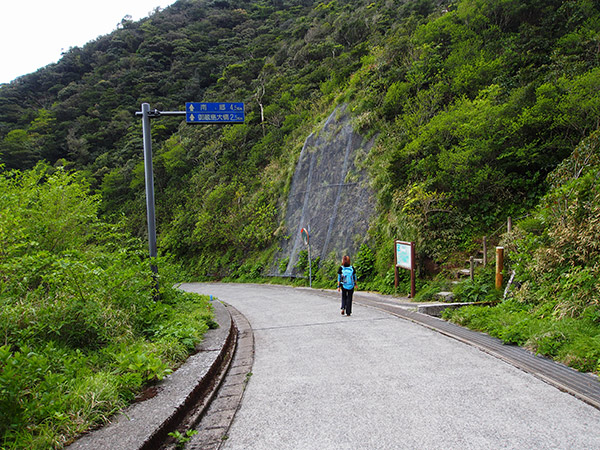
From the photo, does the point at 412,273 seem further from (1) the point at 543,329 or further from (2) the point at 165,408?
(2) the point at 165,408

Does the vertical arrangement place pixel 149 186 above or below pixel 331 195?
below

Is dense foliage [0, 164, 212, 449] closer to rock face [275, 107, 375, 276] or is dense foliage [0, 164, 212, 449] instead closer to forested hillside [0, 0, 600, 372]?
forested hillside [0, 0, 600, 372]

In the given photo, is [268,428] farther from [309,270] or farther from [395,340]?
[309,270]

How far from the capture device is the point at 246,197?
1116 inches

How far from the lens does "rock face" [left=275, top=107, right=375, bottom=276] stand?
1747 cm

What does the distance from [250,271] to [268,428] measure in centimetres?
2060

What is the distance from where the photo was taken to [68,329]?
15.6 ft

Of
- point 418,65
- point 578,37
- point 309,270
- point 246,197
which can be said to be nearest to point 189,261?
point 246,197

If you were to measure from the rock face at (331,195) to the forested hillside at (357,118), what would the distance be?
74cm

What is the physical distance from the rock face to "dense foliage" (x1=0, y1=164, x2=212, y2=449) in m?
10.7

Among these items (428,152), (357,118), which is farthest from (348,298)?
(357,118)

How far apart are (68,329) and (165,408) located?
2204 mm

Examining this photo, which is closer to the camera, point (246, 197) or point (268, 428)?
point (268, 428)

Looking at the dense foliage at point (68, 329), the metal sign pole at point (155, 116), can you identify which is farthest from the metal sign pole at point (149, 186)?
the dense foliage at point (68, 329)
